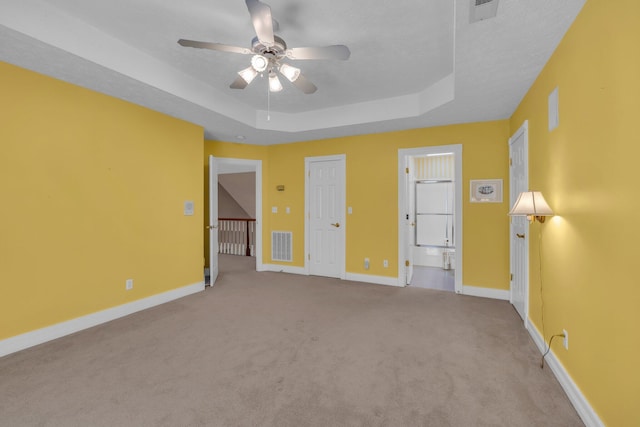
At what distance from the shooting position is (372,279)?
4809mm

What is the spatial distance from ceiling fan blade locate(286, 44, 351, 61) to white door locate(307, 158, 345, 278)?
2859mm

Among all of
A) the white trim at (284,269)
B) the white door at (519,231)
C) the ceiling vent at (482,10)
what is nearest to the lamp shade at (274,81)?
the ceiling vent at (482,10)

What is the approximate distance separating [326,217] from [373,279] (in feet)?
4.52

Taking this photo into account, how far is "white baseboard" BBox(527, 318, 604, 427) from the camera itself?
162 cm

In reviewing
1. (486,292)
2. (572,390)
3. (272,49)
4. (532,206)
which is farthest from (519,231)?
(272,49)

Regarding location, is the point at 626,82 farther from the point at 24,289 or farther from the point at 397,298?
the point at 24,289

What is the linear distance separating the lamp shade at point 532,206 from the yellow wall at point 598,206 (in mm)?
85

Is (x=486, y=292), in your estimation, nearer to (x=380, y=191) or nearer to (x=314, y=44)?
(x=380, y=191)

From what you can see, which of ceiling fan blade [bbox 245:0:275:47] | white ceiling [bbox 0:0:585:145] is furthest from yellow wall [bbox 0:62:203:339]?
ceiling fan blade [bbox 245:0:275:47]

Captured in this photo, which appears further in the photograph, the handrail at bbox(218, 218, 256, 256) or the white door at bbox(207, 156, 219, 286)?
the handrail at bbox(218, 218, 256, 256)

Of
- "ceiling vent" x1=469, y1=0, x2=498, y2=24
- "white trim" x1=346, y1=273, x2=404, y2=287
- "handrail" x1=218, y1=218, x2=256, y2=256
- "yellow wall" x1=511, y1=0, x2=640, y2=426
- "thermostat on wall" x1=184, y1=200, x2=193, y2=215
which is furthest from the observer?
"handrail" x1=218, y1=218, x2=256, y2=256

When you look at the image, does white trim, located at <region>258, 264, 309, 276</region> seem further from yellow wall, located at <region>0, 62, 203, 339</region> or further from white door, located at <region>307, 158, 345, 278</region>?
yellow wall, located at <region>0, 62, 203, 339</region>

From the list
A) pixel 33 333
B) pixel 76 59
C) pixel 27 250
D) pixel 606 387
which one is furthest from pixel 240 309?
pixel 606 387

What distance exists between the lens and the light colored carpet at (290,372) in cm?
175
